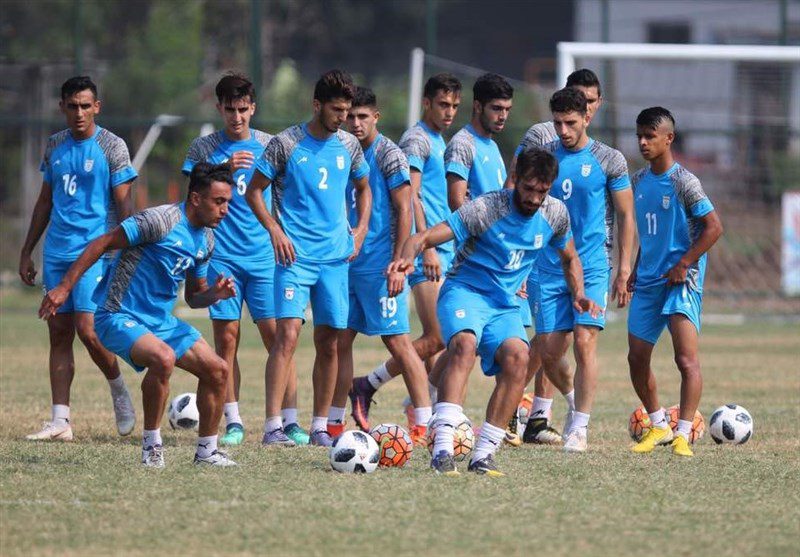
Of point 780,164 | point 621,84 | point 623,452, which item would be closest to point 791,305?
point 780,164

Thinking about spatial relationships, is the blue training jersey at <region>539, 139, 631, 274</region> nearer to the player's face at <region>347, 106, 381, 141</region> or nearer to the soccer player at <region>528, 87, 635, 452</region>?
the soccer player at <region>528, 87, 635, 452</region>

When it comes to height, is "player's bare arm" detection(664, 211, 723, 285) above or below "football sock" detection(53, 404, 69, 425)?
above

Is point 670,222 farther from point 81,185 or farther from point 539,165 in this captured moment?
point 81,185

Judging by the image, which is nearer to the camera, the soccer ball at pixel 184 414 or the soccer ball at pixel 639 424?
the soccer ball at pixel 639 424

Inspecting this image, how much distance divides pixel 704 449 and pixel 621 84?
25.1m

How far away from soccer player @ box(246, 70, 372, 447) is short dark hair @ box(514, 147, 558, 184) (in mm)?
1694

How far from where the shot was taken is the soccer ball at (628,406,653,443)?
9.81m

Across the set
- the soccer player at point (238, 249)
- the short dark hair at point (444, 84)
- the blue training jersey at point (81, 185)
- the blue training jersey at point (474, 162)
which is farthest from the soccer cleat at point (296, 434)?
the short dark hair at point (444, 84)

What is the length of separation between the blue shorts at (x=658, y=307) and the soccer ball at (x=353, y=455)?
2.30 m

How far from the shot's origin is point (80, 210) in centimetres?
1005

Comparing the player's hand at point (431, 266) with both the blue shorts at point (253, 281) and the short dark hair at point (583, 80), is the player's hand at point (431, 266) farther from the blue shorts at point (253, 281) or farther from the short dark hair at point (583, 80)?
the short dark hair at point (583, 80)

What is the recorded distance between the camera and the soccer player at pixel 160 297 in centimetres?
812

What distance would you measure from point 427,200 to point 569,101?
180 cm

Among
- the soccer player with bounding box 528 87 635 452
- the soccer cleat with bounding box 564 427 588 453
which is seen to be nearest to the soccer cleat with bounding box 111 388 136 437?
the soccer player with bounding box 528 87 635 452
